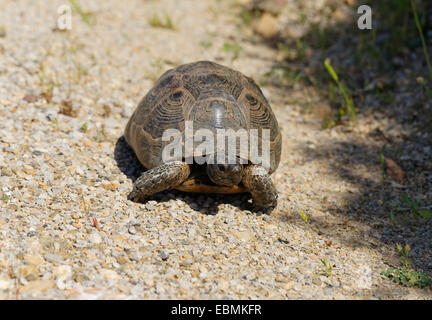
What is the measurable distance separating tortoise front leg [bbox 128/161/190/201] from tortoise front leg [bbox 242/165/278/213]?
0.53 meters

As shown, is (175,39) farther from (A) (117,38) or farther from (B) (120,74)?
(B) (120,74)

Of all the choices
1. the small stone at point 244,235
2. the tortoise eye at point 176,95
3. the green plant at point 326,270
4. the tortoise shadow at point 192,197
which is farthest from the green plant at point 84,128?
the green plant at point 326,270

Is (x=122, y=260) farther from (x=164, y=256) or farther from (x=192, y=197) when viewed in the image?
(x=192, y=197)

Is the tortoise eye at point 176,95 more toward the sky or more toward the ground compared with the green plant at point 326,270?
more toward the sky

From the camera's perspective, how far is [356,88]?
632 cm

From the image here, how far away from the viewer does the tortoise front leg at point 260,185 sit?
3.74 meters

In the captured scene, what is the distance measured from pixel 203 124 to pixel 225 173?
0.51 meters

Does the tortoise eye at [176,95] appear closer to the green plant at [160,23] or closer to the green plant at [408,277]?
the green plant at [408,277]

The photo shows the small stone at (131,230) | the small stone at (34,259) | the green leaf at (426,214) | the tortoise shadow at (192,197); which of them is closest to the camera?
the small stone at (34,259)

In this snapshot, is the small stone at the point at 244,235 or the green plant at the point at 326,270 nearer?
the green plant at the point at 326,270

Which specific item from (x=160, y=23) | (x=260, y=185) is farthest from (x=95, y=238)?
(x=160, y=23)

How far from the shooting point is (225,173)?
11.6ft

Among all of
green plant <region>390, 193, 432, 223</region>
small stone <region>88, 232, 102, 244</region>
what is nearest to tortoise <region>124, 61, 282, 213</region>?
small stone <region>88, 232, 102, 244</region>

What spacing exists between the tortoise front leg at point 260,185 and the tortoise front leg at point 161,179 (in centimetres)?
53
